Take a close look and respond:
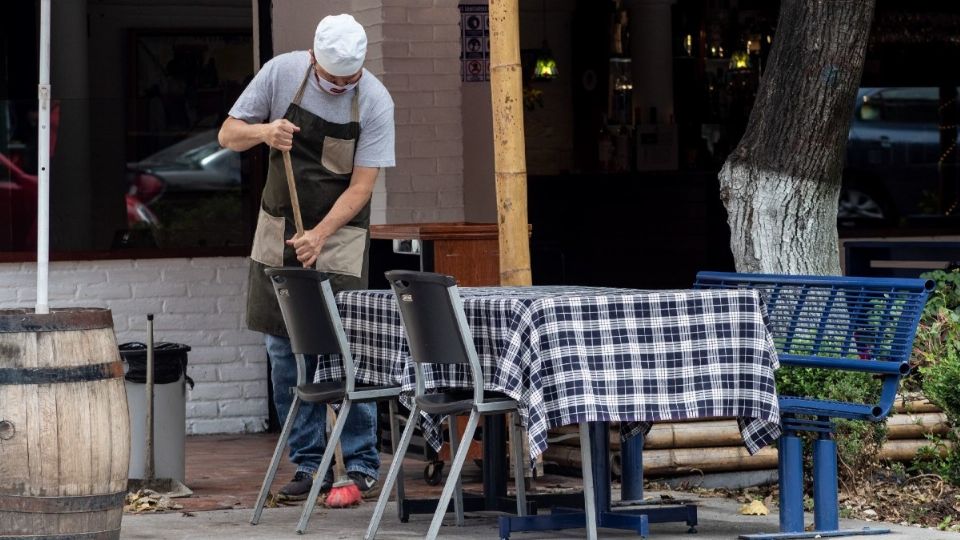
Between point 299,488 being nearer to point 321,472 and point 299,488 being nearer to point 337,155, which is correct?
point 321,472

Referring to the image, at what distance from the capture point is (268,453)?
8.39m

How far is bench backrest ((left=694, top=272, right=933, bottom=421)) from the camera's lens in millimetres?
5742

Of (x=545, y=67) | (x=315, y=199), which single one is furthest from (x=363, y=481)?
(x=545, y=67)

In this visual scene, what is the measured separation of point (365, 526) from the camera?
632cm

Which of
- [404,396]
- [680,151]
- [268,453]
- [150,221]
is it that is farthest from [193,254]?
[680,151]

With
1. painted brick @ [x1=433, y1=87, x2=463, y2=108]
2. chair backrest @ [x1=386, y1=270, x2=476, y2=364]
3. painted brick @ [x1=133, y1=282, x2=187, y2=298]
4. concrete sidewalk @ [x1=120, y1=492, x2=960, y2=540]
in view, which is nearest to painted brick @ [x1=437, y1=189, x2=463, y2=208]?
painted brick @ [x1=433, y1=87, x2=463, y2=108]

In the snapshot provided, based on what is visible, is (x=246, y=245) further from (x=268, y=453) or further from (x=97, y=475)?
(x=97, y=475)

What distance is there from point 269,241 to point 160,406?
2.68 feet

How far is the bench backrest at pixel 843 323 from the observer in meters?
5.74

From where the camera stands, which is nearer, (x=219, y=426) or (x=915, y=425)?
(x=915, y=425)

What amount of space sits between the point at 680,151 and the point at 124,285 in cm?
704

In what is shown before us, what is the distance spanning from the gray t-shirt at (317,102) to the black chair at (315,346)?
687 millimetres

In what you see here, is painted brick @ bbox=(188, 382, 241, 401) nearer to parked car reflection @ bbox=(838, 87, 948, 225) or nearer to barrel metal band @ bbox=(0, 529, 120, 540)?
barrel metal band @ bbox=(0, 529, 120, 540)

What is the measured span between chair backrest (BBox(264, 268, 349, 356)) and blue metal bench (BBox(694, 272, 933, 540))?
1.50 m
